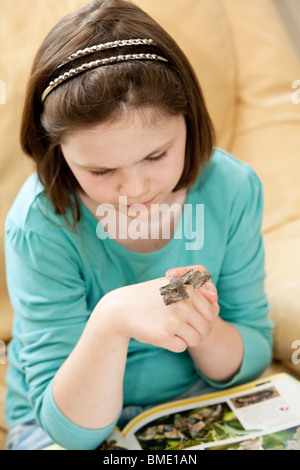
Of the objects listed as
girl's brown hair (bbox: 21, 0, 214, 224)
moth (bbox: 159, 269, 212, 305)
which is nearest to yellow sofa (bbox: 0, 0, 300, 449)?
girl's brown hair (bbox: 21, 0, 214, 224)

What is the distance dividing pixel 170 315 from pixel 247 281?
23cm

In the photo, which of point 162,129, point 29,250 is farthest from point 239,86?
point 29,250

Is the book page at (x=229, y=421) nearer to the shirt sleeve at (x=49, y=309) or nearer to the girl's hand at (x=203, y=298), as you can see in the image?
the shirt sleeve at (x=49, y=309)

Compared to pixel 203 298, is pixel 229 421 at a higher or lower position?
lower

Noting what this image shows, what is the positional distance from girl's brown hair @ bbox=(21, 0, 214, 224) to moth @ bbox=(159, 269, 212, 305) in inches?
6.4

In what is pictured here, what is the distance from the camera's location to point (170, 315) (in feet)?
1.88

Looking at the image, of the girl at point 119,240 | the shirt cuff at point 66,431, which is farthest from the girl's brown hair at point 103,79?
the shirt cuff at point 66,431

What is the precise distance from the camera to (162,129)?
0.59 meters

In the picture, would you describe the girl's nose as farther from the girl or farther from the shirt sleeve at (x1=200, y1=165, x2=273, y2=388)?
the shirt sleeve at (x1=200, y1=165, x2=273, y2=388)

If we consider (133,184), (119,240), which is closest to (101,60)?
(133,184)

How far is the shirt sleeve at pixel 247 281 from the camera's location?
754 millimetres

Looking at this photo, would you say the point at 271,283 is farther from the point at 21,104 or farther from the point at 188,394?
the point at 21,104

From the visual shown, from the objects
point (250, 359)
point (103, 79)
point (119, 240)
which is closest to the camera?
point (103, 79)

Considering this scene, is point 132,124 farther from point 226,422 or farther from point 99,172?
point 226,422
